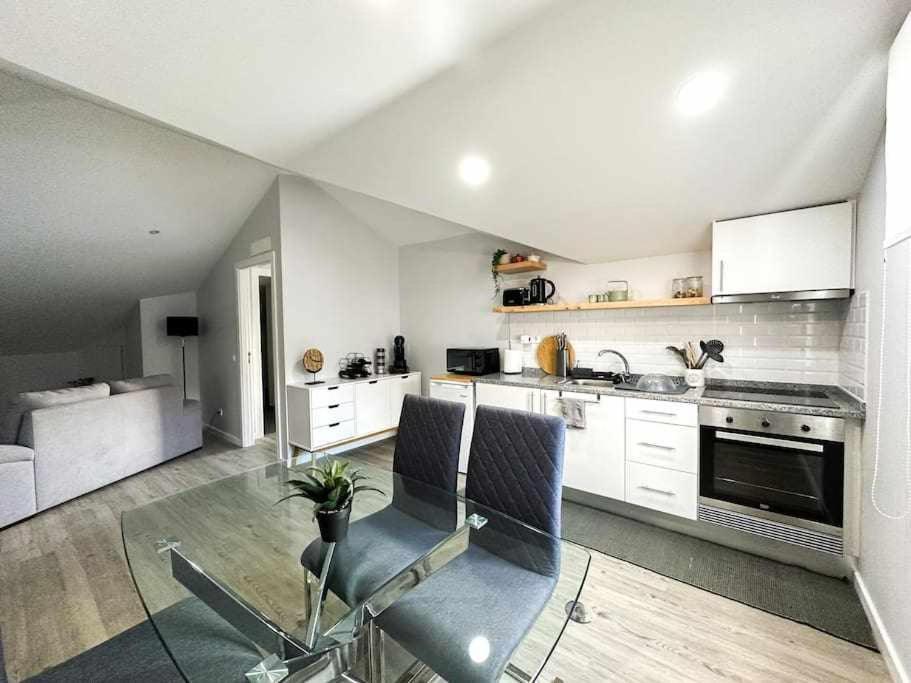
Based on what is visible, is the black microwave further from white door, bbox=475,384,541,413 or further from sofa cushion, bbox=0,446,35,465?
sofa cushion, bbox=0,446,35,465

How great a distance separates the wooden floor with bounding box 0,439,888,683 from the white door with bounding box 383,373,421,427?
2.49 meters

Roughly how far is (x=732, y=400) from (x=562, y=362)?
133 centimetres

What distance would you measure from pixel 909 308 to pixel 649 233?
1525 mm

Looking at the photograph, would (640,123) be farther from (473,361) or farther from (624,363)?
(473,361)

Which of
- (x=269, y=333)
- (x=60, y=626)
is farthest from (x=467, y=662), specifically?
(x=269, y=333)

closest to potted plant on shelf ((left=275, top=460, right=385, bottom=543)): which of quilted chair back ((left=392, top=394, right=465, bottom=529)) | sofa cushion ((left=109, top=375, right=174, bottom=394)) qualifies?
quilted chair back ((left=392, top=394, right=465, bottom=529))

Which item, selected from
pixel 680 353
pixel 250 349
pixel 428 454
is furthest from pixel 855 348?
pixel 250 349

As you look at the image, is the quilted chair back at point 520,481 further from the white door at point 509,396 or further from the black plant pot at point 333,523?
the white door at point 509,396

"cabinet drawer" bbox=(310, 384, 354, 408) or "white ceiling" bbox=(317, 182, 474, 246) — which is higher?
"white ceiling" bbox=(317, 182, 474, 246)

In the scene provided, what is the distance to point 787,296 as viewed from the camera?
88.6 inches

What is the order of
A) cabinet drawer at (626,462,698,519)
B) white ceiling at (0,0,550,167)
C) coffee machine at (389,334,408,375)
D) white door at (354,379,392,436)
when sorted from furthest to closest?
coffee machine at (389,334,408,375), white door at (354,379,392,436), cabinet drawer at (626,462,698,519), white ceiling at (0,0,550,167)

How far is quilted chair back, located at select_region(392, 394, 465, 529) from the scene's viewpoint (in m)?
1.81

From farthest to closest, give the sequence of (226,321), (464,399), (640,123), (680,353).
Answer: (226,321)
(464,399)
(680,353)
(640,123)

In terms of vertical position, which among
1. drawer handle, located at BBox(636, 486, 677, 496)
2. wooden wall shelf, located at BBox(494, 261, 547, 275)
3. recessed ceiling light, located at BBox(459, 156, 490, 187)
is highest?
recessed ceiling light, located at BBox(459, 156, 490, 187)
